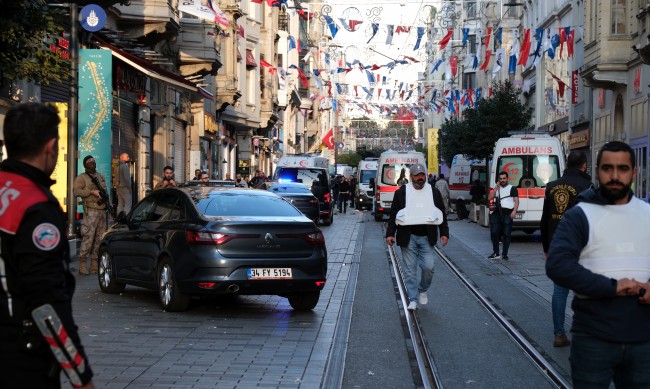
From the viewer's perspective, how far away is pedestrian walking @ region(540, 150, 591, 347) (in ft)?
31.7

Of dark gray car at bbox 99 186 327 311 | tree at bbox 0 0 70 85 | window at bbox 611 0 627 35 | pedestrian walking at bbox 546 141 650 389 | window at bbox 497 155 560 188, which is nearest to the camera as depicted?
pedestrian walking at bbox 546 141 650 389

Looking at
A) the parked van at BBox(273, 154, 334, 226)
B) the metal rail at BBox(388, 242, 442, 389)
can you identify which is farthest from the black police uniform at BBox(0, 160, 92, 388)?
the parked van at BBox(273, 154, 334, 226)

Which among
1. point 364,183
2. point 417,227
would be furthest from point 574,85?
point 417,227

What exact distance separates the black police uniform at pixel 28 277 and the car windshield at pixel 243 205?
786cm

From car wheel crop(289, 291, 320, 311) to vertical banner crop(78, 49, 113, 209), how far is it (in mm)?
9338

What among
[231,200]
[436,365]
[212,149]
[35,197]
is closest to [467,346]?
[436,365]

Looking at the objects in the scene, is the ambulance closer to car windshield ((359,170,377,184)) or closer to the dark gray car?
the dark gray car

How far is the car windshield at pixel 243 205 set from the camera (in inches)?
474

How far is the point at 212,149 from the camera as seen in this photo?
47.7m

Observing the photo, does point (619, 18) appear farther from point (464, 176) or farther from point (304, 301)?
point (304, 301)

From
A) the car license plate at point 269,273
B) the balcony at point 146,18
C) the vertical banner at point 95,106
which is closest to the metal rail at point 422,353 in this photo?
the car license plate at point 269,273

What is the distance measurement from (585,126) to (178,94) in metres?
17.2

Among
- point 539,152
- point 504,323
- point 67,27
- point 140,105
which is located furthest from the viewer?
point 140,105

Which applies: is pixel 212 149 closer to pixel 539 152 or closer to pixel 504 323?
pixel 539 152
